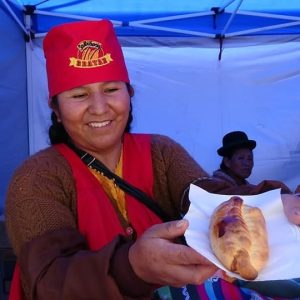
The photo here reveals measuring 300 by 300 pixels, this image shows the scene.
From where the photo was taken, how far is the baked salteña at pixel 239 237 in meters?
0.76

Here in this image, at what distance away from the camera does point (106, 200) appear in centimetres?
116

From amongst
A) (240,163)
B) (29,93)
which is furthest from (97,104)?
(29,93)

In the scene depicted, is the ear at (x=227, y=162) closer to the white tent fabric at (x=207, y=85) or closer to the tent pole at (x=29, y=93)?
the white tent fabric at (x=207, y=85)

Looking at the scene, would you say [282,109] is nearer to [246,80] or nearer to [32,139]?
[246,80]

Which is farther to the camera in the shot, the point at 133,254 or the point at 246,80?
the point at 246,80

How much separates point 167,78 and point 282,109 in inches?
43.3

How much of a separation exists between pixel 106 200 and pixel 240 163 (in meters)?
2.84

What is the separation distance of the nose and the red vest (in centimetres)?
13

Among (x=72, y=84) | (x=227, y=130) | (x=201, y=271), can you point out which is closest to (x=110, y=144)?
(x=72, y=84)

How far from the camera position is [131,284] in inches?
33.2

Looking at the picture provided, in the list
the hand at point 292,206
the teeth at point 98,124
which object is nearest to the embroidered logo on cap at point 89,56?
the teeth at point 98,124

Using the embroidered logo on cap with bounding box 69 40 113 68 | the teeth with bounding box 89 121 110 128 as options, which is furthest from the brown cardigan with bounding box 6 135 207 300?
the embroidered logo on cap with bounding box 69 40 113 68

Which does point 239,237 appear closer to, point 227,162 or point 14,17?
point 227,162

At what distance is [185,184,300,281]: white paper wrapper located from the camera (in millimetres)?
781
